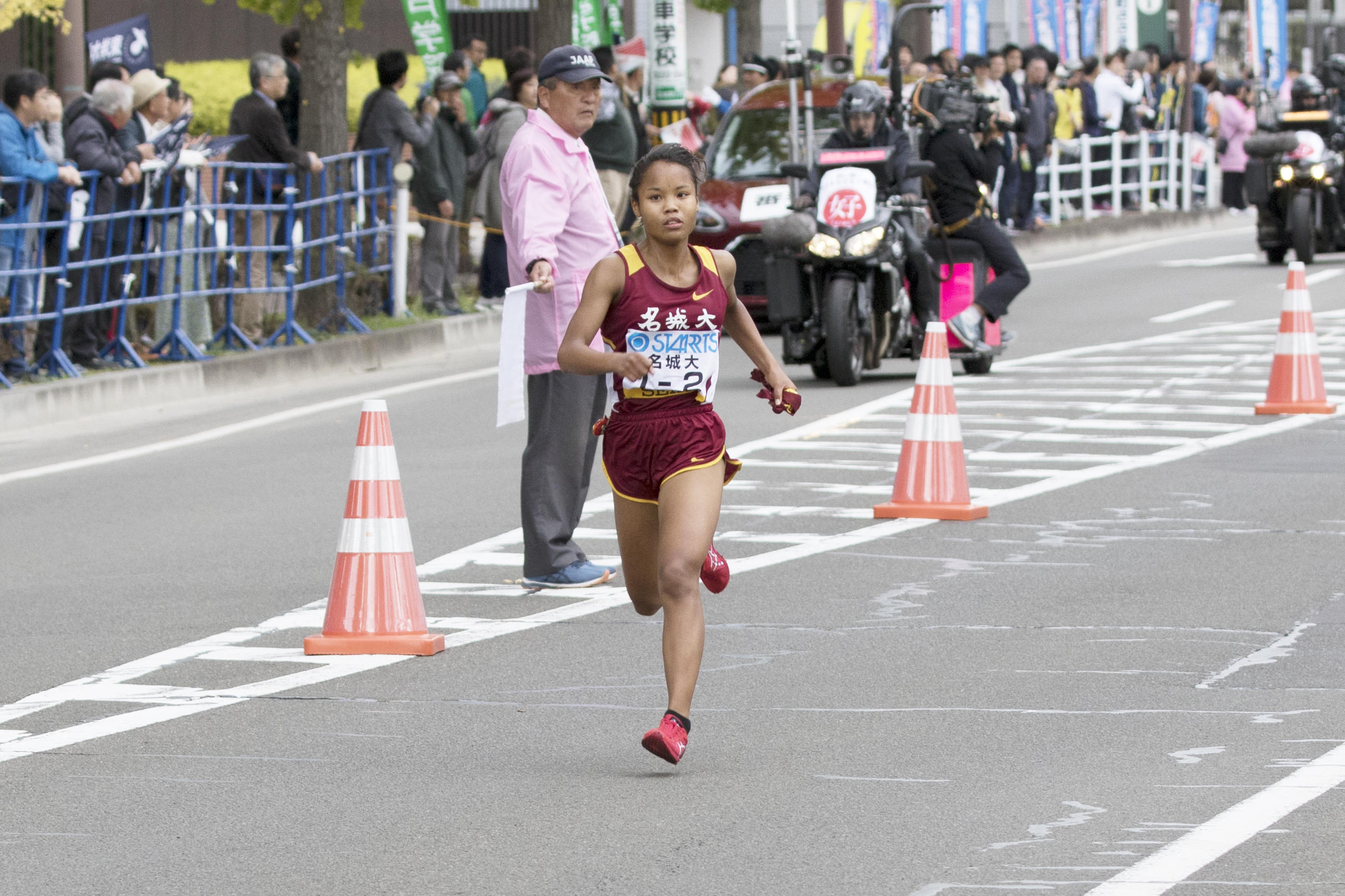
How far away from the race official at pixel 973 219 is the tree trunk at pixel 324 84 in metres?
5.22

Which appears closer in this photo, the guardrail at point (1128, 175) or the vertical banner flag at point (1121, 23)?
the guardrail at point (1128, 175)

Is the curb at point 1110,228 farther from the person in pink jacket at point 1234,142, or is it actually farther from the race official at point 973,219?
the race official at point 973,219

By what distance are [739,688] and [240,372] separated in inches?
397

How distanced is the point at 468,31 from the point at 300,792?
39.8 meters

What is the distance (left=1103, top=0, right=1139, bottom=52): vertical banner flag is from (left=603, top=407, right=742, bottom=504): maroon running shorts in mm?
37992

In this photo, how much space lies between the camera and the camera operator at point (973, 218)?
653 inches

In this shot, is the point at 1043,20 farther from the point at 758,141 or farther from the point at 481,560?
the point at 481,560

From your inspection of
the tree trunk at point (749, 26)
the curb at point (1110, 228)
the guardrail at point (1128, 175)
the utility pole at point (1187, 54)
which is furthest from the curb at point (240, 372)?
the utility pole at point (1187, 54)

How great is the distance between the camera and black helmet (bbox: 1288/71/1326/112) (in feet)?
87.0

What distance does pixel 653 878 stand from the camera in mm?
5512

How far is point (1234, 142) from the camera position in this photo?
3531 centimetres

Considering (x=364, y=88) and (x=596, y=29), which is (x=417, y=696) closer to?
(x=596, y=29)

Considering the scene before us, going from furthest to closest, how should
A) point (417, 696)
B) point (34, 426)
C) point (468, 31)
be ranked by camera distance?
point (468, 31), point (34, 426), point (417, 696)

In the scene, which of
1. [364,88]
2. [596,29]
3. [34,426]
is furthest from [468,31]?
[34,426]
